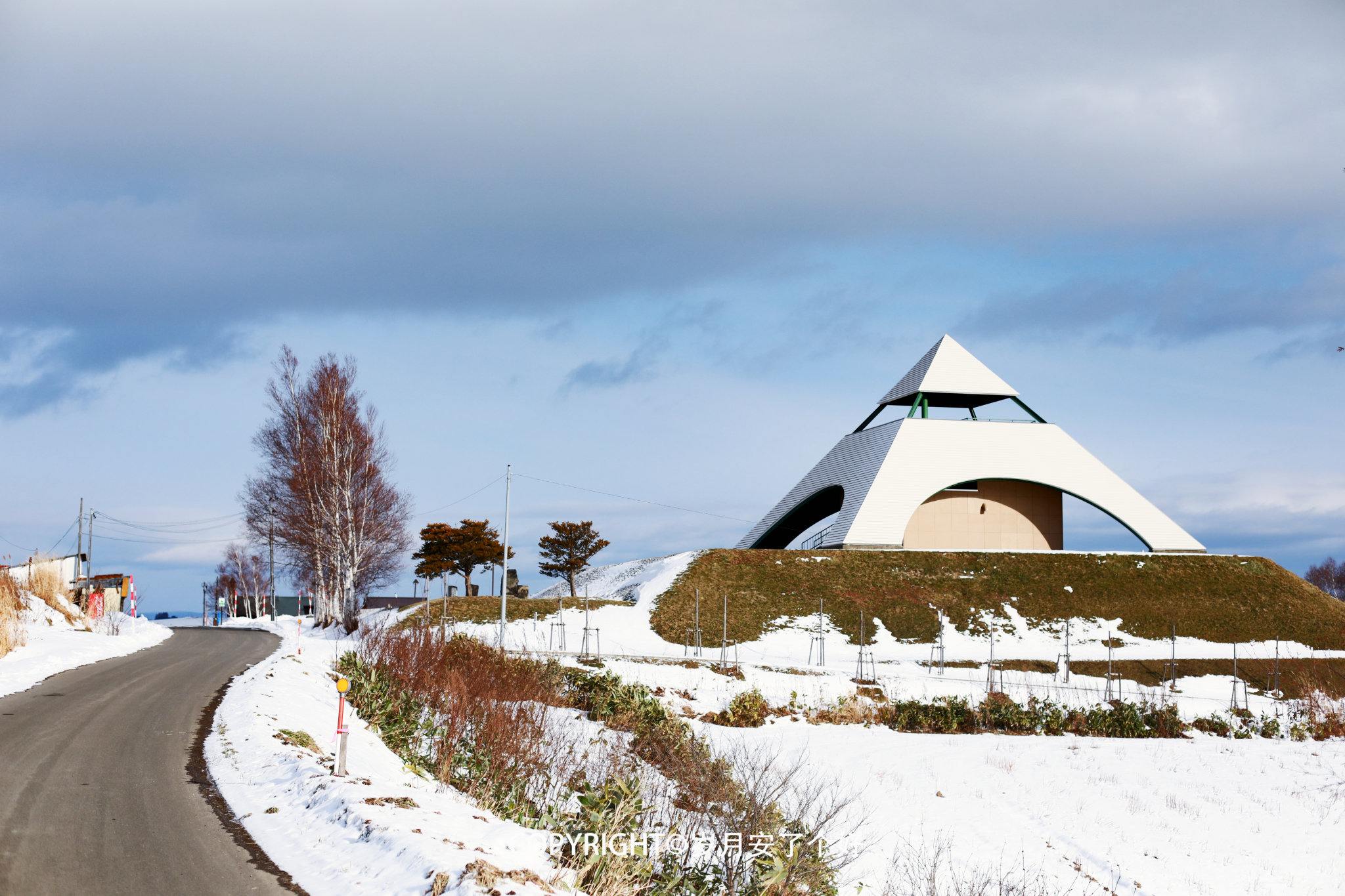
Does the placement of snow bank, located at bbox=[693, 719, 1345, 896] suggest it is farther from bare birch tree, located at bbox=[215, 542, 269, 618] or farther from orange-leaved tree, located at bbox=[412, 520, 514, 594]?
bare birch tree, located at bbox=[215, 542, 269, 618]

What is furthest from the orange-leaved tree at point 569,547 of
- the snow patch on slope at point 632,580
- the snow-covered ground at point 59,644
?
the snow-covered ground at point 59,644

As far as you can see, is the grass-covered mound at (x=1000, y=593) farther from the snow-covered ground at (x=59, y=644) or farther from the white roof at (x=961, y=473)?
the snow-covered ground at (x=59, y=644)

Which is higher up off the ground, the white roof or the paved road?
the white roof

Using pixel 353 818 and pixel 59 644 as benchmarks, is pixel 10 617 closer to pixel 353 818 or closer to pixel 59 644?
pixel 59 644

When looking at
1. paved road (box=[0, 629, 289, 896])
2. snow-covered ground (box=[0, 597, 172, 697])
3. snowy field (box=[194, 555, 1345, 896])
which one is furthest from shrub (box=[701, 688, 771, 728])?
snow-covered ground (box=[0, 597, 172, 697])

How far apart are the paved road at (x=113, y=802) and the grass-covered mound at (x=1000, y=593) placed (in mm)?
23891

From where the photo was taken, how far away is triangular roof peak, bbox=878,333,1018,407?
176ft

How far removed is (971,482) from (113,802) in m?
48.4

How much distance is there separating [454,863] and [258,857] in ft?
6.75

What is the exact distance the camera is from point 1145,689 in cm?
2836

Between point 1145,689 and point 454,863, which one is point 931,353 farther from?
point 454,863

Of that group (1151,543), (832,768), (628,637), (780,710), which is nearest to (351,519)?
(628,637)

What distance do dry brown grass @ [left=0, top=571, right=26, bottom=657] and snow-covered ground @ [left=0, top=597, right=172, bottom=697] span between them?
23cm

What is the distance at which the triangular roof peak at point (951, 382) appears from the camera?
53.8 m
